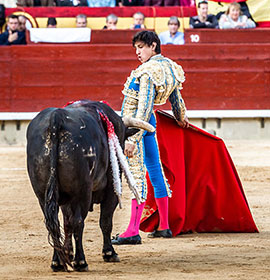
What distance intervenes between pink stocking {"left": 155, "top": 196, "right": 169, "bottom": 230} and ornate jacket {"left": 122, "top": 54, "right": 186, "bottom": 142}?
0.41 meters

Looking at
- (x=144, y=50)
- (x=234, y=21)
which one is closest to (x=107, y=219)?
(x=144, y=50)

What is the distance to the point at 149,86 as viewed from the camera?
394 centimetres

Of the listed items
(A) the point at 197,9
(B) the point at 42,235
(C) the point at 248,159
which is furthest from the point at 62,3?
(B) the point at 42,235

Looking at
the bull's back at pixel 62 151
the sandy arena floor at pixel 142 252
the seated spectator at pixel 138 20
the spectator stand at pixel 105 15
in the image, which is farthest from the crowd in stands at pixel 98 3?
the bull's back at pixel 62 151

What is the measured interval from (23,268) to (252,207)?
240cm

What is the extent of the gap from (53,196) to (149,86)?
1.15 meters

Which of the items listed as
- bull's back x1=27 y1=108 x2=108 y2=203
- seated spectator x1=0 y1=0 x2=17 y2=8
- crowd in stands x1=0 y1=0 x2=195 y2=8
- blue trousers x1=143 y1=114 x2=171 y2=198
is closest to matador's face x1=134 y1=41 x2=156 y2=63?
blue trousers x1=143 y1=114 x2=171 y2=198

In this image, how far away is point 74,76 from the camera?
10.2 m

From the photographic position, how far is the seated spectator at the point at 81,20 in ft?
31.8

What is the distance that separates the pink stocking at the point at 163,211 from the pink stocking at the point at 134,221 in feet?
0.50

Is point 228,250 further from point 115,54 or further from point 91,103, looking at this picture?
point 115,54

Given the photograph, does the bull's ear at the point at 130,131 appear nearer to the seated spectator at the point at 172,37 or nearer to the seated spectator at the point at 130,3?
the seated spectator at the point at 172,37

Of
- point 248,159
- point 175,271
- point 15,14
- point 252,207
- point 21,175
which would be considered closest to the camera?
point 175,271

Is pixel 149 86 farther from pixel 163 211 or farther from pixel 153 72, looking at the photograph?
pixel 163 211
